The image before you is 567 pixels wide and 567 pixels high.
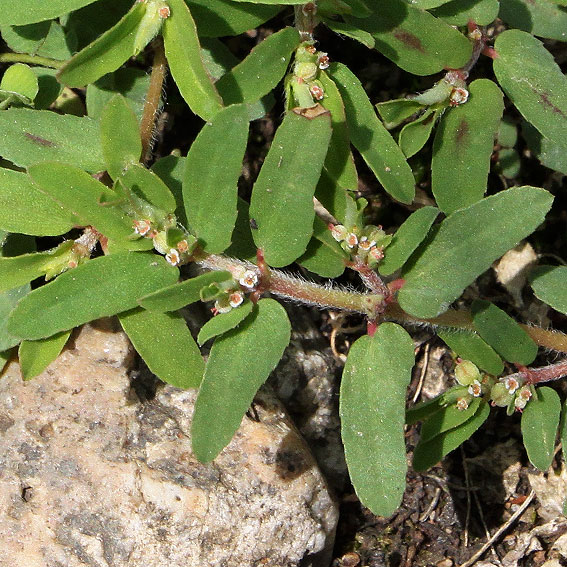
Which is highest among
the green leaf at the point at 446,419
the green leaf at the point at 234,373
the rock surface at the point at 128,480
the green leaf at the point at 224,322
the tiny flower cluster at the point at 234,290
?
the tiny flower cluster at the point at 234,290

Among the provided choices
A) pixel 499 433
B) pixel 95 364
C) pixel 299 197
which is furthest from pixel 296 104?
pixel 499 433

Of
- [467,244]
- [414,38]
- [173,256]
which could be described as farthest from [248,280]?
[414,38]

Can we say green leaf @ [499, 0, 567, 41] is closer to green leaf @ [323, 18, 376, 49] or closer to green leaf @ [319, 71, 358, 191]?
green leaf @ [323, 18, 376, 49]

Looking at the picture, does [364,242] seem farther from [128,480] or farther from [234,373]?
[128,480]

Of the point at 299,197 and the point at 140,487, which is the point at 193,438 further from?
the point at 299,197

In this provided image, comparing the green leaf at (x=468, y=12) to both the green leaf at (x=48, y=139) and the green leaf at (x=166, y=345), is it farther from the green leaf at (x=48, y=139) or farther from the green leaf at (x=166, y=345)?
the green leaf at (x=166, y=345)

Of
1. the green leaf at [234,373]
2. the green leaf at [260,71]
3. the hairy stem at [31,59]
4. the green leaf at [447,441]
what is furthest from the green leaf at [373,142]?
the hairy stem at [31,59]

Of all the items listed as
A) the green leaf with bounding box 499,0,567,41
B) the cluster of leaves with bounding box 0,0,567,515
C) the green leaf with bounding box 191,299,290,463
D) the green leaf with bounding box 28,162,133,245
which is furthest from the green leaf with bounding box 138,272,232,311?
the green leaf with bounding box 499,0,567,41
